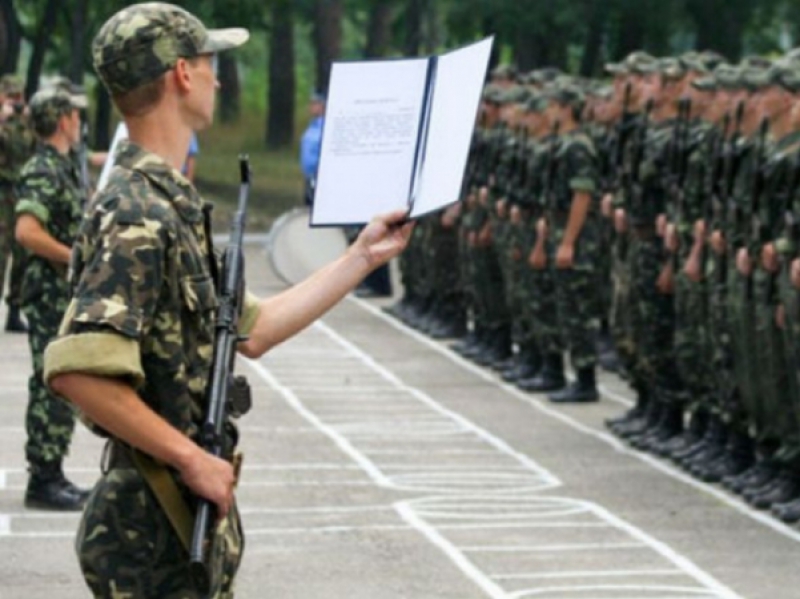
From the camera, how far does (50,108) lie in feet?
45.7

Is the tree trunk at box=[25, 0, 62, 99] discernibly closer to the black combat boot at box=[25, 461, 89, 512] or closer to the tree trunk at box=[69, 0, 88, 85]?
the tree trunk at box=[69, 0, 88, 85]

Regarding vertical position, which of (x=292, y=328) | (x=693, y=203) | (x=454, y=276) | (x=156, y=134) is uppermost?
(x=156, y=134)

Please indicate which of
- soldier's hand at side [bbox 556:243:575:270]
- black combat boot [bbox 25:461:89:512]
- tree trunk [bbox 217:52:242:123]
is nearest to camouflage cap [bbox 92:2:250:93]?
black combat boot [bbox 25:461:89:512]

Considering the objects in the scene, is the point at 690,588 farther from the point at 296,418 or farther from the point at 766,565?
the point at 296,418

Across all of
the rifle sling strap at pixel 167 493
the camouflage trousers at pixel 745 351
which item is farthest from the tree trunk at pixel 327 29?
the rifle sling strap at pixel 167 493

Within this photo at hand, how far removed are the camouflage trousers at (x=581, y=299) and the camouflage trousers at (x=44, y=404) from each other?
5.86 m

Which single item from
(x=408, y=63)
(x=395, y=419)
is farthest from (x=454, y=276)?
(x=408, y=63)

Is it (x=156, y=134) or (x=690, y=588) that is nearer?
(x=156, y=134)

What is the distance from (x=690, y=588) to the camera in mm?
11344

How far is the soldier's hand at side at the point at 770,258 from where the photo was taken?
1356 cm

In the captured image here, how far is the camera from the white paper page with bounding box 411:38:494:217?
21.5ft

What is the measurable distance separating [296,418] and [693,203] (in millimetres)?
3539

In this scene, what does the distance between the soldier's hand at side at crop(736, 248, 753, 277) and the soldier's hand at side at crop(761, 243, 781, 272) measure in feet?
1.11

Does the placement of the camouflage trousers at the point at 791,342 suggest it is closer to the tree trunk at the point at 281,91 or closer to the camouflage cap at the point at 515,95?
the camouflage cap at the point at 515,95
